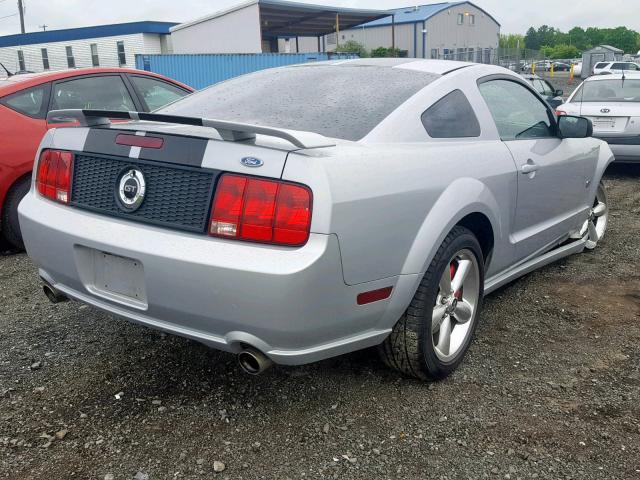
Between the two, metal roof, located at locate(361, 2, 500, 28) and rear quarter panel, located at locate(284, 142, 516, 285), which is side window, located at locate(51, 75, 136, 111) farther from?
metal roof, located at locate(361, 2, 500, 28)

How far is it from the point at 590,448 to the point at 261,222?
1.58 meters

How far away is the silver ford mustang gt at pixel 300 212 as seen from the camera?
2189mm

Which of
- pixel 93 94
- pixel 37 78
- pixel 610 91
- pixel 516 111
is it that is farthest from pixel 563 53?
pixel 516 111

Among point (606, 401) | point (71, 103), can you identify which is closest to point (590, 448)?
point (606, 401)

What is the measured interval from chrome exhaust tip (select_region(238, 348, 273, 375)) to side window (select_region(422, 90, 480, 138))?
1.27 metres

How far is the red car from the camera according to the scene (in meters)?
4.88

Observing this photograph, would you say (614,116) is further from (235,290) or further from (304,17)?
(304,17)

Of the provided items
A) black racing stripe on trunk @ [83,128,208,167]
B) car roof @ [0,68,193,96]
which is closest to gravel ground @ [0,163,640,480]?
black racing stripe on trunk @ [83,128,208,167]

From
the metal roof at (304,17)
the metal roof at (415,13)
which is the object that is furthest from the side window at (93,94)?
the metal roof at (415,13)

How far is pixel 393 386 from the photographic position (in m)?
2.89

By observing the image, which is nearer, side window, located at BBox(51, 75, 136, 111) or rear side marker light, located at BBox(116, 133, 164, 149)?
rear side marker light, located at BBox(116, 133, 164, 149)

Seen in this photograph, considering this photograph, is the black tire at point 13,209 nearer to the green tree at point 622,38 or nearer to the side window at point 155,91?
the side window at point 155,91

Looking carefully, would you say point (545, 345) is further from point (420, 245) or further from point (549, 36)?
point (549, 36)

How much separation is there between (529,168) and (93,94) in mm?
3970
